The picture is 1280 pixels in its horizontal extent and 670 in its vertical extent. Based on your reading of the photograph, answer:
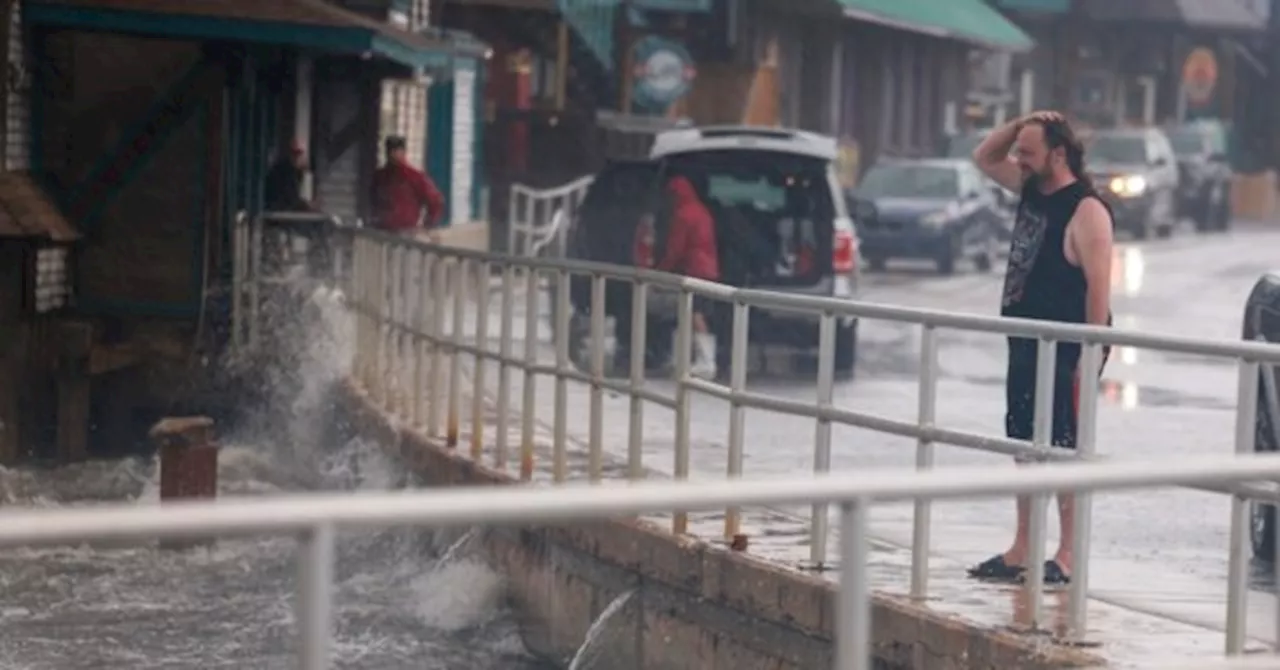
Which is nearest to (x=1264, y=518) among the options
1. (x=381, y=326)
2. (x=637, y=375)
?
(x=637, y=375)

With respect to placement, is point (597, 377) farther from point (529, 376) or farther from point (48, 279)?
point (48, 279)

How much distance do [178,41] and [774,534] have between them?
9.91m

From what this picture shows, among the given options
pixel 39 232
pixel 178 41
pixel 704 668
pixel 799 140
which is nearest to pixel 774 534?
pixel 704 668

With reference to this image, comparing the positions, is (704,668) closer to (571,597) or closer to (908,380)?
(571,597)

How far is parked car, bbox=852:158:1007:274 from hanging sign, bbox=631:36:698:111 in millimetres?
2572

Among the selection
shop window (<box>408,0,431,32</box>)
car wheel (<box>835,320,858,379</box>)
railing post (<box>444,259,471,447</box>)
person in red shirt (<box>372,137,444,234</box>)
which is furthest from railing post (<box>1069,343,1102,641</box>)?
shop window (<box>408,0,431,32</box>)

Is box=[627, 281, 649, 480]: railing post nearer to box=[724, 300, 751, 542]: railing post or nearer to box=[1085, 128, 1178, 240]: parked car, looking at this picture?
box=[724, 300, 751, 542]: railing post

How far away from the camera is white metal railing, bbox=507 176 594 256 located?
31.3 metres

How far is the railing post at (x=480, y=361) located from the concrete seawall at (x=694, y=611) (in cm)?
88

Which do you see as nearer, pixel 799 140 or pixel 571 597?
pixel 571 597

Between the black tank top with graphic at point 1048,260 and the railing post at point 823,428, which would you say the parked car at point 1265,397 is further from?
the railing post at point 823,428

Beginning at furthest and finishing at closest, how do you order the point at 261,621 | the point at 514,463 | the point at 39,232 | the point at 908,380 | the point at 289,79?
the point at 289,79, the point at 908,380, the point at 39,232, the point at 514,463, the point at 261,621

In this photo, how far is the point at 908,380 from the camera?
22.2 metres

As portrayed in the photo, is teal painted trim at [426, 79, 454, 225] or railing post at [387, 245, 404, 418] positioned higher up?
teal painted trim at [426, 79, 454, 225]
